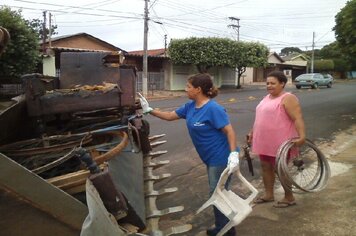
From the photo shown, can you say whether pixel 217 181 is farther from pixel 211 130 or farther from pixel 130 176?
pixel 130 176

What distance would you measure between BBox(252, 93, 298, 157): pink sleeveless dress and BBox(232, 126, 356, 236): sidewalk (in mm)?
729

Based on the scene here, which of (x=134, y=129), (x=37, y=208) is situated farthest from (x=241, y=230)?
(x=37, y=208)

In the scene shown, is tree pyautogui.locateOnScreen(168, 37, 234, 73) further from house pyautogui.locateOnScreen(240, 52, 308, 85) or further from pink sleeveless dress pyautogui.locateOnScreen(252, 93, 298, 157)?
pink sleeveless dress pyautogui.locateOnScreen(252, 93, 298, 157)

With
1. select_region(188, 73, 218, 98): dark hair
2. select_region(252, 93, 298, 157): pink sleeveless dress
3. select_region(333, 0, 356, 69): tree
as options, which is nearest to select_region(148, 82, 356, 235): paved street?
select_region(252, 93, 298, 157): pink sleeveless dress

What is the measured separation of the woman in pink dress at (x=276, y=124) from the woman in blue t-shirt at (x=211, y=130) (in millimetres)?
1152

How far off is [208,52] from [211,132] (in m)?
31.4

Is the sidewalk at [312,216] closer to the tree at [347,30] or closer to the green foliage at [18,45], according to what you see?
the tree at [347,30]

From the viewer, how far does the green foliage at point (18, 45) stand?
681 inches

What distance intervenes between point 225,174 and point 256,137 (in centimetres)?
155

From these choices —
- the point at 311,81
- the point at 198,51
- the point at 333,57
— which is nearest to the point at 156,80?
the point at 198,51

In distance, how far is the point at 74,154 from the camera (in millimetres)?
3039

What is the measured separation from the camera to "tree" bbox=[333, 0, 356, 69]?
1639 centimetres

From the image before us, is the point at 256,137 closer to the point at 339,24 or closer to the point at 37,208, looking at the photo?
the point at 37,208

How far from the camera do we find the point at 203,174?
6734mm
